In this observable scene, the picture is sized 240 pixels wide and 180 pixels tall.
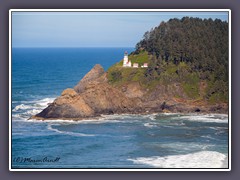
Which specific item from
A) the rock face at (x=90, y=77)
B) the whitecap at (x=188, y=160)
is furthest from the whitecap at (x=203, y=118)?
the rock face at (x=90, y=77)

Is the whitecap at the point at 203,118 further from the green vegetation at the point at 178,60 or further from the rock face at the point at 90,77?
the rock face at the point at 90,77

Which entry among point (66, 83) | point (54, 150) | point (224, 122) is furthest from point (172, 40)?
point (54, 150)

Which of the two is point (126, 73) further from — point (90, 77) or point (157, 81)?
point (90, 77)

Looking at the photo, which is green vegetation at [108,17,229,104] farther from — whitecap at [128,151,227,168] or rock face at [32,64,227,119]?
whitecap at [128,151,227,168]

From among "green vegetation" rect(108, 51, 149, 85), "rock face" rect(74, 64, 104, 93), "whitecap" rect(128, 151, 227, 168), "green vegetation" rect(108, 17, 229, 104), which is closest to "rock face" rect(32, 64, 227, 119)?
"rock face" rect(74, 64, 104, 93)

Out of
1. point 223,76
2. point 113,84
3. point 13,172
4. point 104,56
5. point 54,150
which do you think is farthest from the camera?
point 113,84

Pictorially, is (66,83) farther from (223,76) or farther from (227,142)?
(227,142)

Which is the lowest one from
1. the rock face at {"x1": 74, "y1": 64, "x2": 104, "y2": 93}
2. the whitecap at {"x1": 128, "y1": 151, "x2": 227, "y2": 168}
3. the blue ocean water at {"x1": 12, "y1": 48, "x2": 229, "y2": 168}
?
the whitecap at {"x1": 128, "y1": 151, "x2": 227, "y2": 168}
